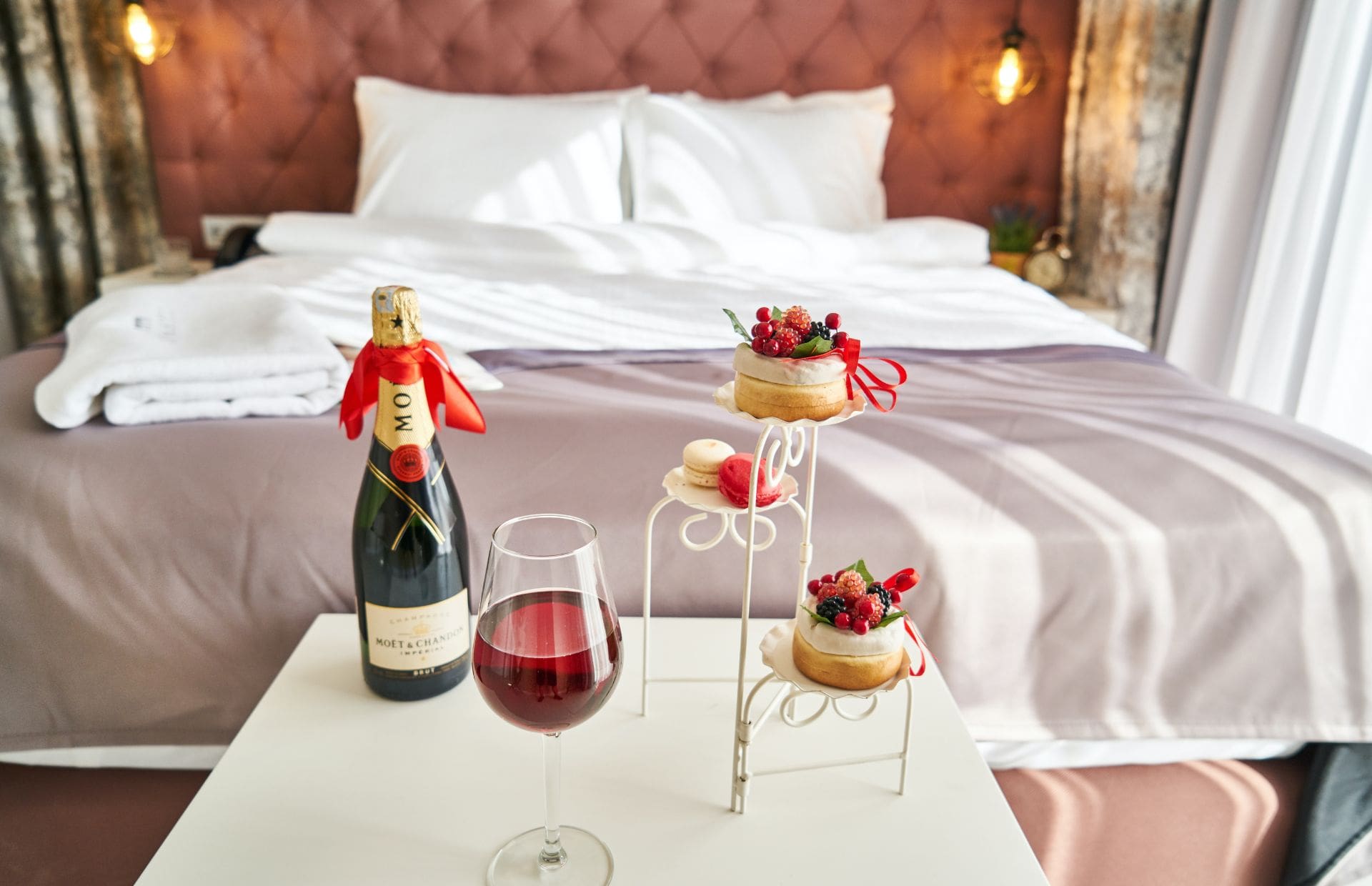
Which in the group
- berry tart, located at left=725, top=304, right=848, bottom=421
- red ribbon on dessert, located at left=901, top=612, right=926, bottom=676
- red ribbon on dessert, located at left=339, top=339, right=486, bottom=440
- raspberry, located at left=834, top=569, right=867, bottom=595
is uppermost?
berry tart, located at left=725, top=304, right=848, bottom=421

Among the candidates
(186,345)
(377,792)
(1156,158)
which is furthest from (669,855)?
(1156,158)

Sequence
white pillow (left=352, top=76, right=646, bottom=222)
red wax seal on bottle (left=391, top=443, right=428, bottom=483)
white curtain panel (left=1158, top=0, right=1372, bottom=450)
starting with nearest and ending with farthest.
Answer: red wax seal on bottle (left=391, top=443, right=428, bottom=483) < white curtain panel (left=1158, top=0, right=1372, bottom=450) < white pillow (left=352, top=76, right=646, bottom=222)

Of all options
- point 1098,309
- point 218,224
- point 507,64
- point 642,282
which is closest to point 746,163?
point 642,282

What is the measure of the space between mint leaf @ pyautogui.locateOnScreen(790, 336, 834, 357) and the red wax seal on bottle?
1.22 ft

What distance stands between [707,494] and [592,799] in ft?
0.88

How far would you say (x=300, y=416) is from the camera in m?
1.25

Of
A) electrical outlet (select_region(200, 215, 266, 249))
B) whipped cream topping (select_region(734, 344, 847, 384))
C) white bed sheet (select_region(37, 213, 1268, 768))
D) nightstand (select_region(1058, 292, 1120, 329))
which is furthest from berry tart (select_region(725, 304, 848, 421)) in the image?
electrical outlet (select_region(200, 215, 266, 249))

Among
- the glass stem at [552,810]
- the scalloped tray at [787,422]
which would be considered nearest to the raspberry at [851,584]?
the scalloped tray at [787,422]

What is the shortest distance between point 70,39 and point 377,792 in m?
2.74

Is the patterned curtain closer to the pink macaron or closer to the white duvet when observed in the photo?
the white duvet

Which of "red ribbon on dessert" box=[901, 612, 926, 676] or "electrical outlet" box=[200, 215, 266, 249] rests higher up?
"electrical outlet" box=[200, 215, 266, 249]

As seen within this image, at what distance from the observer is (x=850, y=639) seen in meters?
0.68

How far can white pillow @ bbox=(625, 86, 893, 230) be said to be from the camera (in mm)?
2479

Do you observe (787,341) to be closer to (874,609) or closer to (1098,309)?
(874,609)
